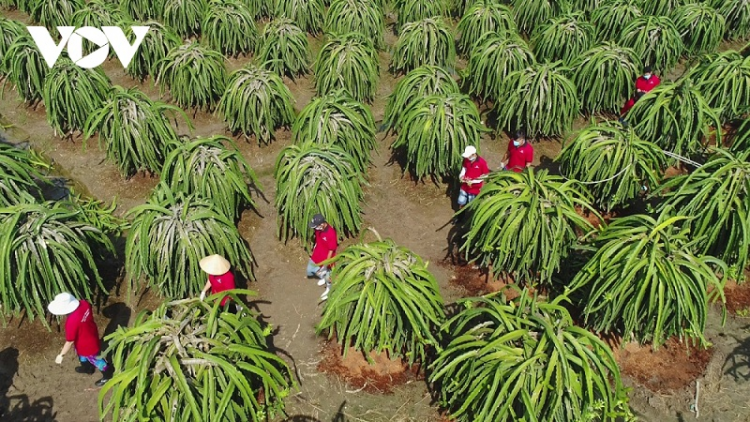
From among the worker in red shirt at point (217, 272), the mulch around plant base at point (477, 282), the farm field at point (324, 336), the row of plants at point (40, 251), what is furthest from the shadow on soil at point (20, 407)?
the mulch around plant base at point (477, 282)

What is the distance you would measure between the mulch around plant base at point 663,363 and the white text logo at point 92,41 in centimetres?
1167

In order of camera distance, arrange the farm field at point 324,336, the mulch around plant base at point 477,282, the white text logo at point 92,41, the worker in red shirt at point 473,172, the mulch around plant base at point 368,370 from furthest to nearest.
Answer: the white text logo at point 92,41, the worker in red shirt at point 473,172, the mulch around plant base at point 477,282, the mulch around plant base at point 368,370, the farm field at point 324,336

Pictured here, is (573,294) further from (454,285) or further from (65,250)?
(65,250)

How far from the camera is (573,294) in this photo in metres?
7.32

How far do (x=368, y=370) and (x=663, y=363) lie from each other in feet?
13.3

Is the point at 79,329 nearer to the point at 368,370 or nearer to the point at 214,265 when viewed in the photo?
the point at 214,265

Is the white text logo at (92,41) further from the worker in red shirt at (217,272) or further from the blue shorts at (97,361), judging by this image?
the blue shorts at (97,361)

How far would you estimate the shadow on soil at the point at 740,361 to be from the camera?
6797 millimetres

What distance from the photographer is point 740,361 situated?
6.94 m

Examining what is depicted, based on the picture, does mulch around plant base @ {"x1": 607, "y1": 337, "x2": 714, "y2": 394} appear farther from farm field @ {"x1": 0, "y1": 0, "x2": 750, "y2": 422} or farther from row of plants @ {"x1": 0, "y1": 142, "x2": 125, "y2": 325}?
row of plants @ {"x1": 0, "y1": 142, "x2": 125, "y2": 325}

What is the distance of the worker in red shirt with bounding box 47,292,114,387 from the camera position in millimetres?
5887

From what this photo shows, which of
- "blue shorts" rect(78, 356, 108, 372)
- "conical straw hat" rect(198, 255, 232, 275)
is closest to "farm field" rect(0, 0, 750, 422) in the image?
"blue shorts" rect(78, 356, 108, 372)

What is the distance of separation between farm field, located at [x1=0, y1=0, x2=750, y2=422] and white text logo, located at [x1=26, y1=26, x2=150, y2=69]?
2.10 metres

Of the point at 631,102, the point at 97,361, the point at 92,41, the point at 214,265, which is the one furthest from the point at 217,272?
the point at 92,41
